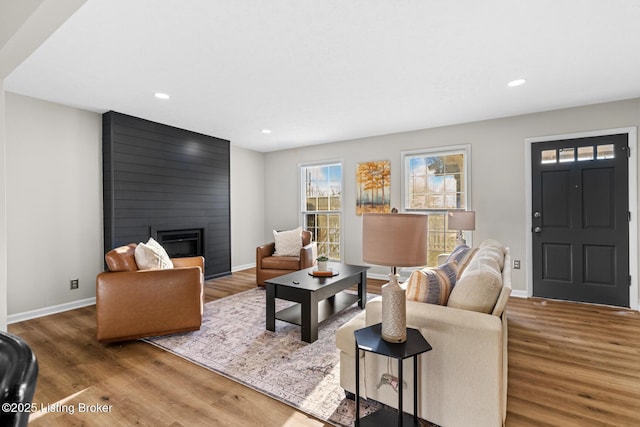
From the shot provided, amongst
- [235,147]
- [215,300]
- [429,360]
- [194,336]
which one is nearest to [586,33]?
[429,360]

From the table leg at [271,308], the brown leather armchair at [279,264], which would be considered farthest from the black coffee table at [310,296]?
the brown leather armchair at [279,264]

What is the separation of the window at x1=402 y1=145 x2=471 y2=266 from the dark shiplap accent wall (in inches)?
127

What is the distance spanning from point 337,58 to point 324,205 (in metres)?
3.52

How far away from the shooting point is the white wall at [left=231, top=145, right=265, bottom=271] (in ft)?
19.3

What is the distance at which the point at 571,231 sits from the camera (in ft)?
12.5

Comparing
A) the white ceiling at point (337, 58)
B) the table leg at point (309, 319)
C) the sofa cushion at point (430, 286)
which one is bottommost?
the table leg at point (309, 319)

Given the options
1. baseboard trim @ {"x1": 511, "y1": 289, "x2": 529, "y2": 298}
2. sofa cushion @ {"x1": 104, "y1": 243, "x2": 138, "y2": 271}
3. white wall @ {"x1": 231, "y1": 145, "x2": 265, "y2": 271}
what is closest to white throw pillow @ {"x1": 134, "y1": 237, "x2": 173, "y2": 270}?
sofa cushion @ {"x1": 104, "y1": 243, "x2": 138, "y2": 271}

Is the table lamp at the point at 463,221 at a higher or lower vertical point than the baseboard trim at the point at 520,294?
higher

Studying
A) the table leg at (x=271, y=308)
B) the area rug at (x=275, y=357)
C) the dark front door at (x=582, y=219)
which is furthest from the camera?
the dark front door at (x=582, y=219)

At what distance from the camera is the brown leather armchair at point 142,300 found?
260cm

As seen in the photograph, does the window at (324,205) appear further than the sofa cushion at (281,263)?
Yes

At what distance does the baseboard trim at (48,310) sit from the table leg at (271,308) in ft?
8.46

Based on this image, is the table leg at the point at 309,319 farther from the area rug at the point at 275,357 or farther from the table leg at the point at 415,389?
the table leg at the point at 415,389

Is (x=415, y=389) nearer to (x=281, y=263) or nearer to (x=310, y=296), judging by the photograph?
(x=310, y=296)
